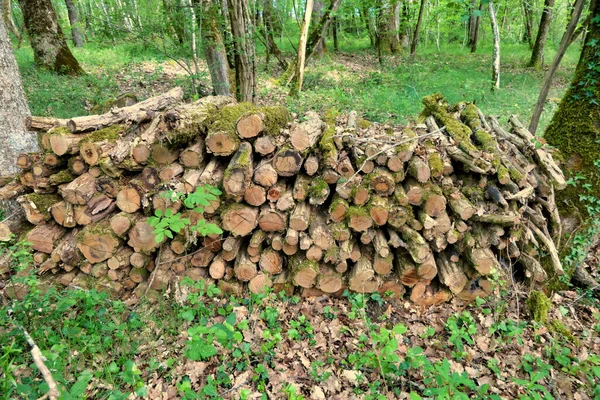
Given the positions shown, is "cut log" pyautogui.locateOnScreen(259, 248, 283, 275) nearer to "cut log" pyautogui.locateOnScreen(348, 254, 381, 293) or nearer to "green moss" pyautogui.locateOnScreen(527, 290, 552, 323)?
"cut log" pyautogui.locateOnScreen(348, 254, 381, 293)

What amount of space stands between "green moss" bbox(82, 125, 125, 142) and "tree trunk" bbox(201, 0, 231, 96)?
420 centimetres

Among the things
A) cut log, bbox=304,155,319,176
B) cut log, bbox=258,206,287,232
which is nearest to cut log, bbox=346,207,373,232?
cut log, bbox=304,155,319,176

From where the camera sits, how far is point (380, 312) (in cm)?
348

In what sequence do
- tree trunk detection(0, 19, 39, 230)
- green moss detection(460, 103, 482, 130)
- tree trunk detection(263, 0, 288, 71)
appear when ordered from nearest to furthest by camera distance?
green moss detection(460, 103, 482, 130), tree trunk detection(0, 19, 39, 230), tree trunk detection(263, 0, 288, 71)

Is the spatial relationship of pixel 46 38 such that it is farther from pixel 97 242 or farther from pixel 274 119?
pixel 274 119

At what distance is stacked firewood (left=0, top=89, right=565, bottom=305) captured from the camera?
323 cm

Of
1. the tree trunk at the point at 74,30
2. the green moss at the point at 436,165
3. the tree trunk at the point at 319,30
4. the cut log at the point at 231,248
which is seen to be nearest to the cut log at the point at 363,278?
the green moss at the point at 436,165

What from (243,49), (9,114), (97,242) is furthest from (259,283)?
(243,49)

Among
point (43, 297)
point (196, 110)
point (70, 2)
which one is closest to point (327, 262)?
point (196, 110)

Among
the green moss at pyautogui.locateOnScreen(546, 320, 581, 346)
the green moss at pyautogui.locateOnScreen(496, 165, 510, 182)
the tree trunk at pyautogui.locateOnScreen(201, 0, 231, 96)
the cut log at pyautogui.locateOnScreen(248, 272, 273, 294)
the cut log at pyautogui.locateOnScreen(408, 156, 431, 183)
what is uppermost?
the tree trunk at pyautogui.locateOnScreen(201, 0, 231, 96)

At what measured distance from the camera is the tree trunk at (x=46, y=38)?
9195 mm

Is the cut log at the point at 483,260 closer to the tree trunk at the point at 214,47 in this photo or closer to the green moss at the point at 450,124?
the green moss at the point at 450,124

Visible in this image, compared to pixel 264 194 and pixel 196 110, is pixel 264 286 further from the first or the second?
pixel 196 110

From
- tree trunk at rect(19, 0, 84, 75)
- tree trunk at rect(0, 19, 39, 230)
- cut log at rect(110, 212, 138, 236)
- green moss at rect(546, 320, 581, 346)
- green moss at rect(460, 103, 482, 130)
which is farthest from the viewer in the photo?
tree trunk at rect(19, 0, 84, 75)
